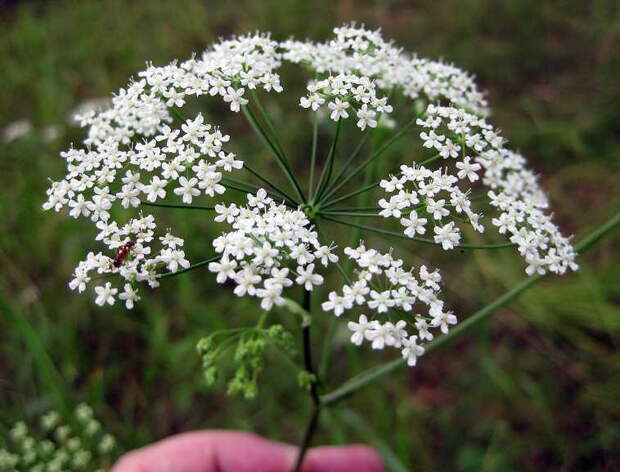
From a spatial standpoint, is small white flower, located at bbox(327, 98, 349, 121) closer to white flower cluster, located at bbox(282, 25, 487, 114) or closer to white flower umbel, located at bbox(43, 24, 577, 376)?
white flower umbel, located at bbox(43, 24, 577, 376)

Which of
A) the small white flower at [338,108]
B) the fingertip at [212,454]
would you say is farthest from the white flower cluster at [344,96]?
the fingertip at [212,454]

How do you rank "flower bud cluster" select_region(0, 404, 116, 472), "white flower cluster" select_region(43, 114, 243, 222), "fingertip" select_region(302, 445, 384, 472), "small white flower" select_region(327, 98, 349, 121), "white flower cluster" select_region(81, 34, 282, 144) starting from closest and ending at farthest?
"white flower cluster" select_region(43, 114, 243, 222) → "small white flower" select_region(327, 98, 349, 121) → "white flower cluster" select_region(81, 34, 282, 144) → "flower bud cluster" select_region(0, 404, 116, 472) → "fingertip" select_region(302, 445, 384, 472)

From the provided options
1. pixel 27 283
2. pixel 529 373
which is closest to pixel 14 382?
pixel 27 283

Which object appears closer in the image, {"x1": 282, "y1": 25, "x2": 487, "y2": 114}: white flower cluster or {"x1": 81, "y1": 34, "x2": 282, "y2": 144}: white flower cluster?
{"x1": 81, "y1": 34, "x2": 282, "y2": 144}: white flower cluster

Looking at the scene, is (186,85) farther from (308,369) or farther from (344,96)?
(308,369)

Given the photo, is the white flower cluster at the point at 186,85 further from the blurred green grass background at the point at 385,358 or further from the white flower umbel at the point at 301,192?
the blurred green grass background at the point at 385,358

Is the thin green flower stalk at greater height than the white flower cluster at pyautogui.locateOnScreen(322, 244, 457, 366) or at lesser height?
greater

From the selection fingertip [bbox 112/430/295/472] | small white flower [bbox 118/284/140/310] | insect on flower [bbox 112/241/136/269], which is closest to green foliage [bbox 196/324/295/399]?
small white flower [bbox 118/284/140/310]
